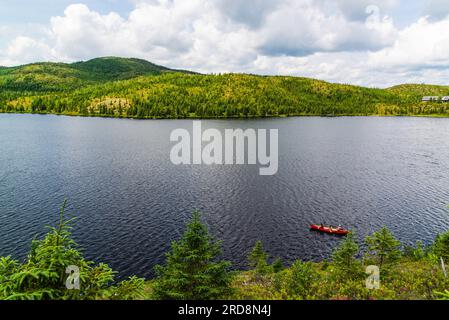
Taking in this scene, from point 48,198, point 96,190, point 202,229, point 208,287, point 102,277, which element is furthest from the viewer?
point 96,190

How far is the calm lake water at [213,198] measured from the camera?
46812mm

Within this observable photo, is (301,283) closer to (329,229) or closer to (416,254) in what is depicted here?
(416,254)

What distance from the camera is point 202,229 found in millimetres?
22109

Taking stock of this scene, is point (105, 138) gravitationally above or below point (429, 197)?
above

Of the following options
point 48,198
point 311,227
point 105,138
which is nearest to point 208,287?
point 311,227

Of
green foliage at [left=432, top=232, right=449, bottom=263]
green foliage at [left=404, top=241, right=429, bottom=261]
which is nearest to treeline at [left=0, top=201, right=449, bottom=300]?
green foliage at [left=432, top=232, right=449, bottom=263]

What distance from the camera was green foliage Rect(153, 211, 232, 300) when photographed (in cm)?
1984

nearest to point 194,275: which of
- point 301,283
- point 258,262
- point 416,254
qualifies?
point 301,283

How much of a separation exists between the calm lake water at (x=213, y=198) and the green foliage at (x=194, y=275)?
20.0 meters

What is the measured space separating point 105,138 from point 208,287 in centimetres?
13807

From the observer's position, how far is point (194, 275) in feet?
65.3

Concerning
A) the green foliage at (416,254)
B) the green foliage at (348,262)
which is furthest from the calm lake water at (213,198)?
the green foliage at (348,262)

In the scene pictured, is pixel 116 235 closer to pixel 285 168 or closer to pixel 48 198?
pixel 48 198
